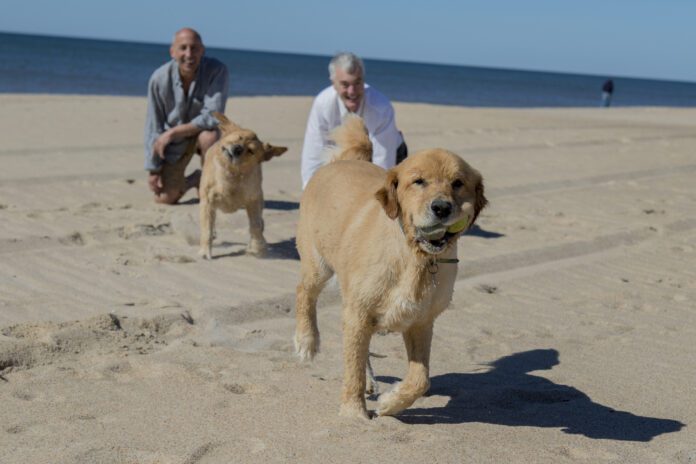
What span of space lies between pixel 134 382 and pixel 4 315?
4.57 ft

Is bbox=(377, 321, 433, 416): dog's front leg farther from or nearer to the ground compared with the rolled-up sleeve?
nearer to the ground

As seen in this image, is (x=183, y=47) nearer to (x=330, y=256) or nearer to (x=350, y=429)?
(x=330, y=256)

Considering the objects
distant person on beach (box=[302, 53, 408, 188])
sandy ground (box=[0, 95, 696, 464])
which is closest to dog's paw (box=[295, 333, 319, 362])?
sandy ground (box=[0, 95, 696, 464])

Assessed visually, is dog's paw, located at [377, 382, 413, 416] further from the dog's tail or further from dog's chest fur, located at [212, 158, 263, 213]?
dog's chest fur, located at [212, 158, 263, 213]

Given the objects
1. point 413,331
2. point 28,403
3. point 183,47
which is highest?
point 183,47

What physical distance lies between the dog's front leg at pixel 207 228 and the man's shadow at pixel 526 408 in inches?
118

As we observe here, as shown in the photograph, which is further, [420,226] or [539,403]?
[539,403]

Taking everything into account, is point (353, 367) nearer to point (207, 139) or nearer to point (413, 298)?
point (413, 298)

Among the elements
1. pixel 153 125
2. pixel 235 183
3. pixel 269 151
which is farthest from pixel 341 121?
pixel 153 125

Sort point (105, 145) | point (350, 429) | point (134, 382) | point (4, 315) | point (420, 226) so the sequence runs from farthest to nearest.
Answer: point (105, 145) → point (4, 315) → point (134, 382) → point (350, 429) → point (420, 226)

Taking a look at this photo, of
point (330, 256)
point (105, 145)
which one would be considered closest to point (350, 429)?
point (330, 256)

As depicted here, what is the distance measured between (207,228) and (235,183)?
0.49 meters

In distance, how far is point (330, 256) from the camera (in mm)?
4852

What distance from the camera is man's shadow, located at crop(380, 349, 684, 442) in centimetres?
451
